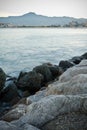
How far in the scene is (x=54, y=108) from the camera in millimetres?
7074

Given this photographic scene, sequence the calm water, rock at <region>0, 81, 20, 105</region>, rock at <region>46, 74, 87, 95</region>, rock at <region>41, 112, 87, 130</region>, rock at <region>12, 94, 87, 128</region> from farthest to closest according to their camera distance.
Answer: the calm water < rock at <region>0, 81, 20, 105</region> < rock at <region>46, 74, 87, 95</region> < rock at <region>12, 94, 87, 128</region> < rock at <region>41, 112, 87, 130</region>

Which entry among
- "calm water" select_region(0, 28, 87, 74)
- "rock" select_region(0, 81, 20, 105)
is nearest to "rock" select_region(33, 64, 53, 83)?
"rock" select_region(0, 81, 20, 105)

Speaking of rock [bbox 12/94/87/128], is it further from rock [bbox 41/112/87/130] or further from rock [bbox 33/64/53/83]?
rock [bbox 33/64/53/83]

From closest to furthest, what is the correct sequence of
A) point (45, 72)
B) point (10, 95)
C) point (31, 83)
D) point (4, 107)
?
point (4, 107) → point (10, 95) → point (31, 83) → point (45, 72)

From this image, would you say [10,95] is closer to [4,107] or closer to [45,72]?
[4,107]

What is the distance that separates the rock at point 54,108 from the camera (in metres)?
6.98

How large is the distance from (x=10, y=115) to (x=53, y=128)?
9.30 ft

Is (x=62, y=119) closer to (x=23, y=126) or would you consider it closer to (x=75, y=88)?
(x=23, y=126)

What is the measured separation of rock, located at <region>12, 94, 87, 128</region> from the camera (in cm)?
698

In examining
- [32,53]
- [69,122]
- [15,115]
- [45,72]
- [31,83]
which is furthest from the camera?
[32,53]

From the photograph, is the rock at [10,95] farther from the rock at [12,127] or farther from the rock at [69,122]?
the rock at [12,127]

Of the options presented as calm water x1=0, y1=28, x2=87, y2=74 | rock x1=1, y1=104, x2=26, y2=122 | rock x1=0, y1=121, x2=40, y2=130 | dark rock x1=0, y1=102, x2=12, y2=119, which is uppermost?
rock x1=0, y1=121, x2=40, y2=130

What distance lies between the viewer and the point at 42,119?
703cm

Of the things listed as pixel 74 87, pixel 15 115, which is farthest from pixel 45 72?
pixel 74 87
